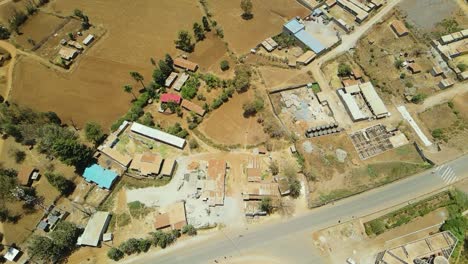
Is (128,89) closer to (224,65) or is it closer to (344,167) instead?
(224,65)

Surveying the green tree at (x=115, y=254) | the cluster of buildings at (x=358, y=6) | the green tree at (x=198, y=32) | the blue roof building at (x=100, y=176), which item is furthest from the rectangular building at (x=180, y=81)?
the cluster of buildings at (x=358, y=6)

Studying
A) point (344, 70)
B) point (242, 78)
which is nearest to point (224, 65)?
point (242, 78)

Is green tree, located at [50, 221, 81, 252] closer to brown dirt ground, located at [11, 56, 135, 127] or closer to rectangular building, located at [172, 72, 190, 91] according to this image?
brown dirt ground, located at [11, 56, 135, 127]

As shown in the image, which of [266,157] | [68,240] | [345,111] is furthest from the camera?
[345,111]

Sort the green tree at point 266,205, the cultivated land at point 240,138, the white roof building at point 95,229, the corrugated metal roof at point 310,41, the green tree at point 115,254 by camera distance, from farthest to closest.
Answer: the corrugated metal roof at point 310,41 < the green tree at point 266,205 < the cultivated land at point 240,138 < the white roof building at point 95,229 < the green tree at point 115,254

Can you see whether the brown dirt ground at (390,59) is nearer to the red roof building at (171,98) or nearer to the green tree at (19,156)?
the red roof building at (171,98)

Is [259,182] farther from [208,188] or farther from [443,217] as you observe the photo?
[443,217]

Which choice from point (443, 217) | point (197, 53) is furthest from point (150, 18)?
point (443, 217)
